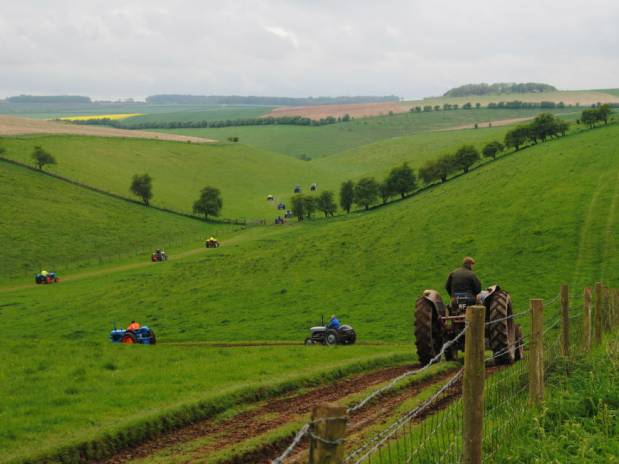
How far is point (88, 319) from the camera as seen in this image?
164 ft

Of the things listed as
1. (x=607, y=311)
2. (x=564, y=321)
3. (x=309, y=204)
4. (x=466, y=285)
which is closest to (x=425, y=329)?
(x=466, y=285)

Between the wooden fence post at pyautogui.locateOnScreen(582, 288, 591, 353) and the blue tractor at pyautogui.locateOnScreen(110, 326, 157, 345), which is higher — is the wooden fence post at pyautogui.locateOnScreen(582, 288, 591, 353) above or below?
above

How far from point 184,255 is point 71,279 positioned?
46.5 ft

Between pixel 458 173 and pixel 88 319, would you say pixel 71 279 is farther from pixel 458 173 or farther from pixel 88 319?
pixel 458 173

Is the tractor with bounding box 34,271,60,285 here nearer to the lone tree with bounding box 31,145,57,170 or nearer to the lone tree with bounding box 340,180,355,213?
the lone tree with bounding box 31,145,57,170

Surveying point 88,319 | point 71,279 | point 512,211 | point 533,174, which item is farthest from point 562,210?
point 71,279

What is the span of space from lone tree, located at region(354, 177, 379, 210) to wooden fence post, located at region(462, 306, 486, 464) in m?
96.5

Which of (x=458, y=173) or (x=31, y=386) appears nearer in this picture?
(x=31, y=386)

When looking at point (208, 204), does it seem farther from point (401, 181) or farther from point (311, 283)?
point (311, 283)

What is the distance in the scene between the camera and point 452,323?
18.1 metres

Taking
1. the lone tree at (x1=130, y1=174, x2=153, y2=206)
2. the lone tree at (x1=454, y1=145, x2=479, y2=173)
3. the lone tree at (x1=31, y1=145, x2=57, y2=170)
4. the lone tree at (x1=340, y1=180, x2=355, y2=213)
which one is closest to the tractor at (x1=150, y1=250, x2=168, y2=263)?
the lone tree at (x1=130, y1=174, x2=153, y2=206)

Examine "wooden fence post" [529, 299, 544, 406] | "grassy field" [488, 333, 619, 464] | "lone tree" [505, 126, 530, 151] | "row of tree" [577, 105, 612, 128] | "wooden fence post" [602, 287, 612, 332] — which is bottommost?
"wooden fence post" [602, 287, 612, 332]

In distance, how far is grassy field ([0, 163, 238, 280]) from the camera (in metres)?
81.5

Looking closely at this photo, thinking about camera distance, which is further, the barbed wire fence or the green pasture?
the green pasture
